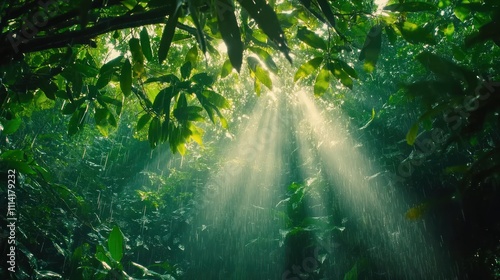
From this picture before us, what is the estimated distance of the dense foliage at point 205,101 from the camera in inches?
33.6

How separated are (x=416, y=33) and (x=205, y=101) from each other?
1.25 meters

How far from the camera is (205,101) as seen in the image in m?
2.12

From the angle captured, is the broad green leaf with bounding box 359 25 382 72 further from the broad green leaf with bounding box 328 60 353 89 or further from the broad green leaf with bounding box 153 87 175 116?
the broad green leaf with bounding box 153 87 175 116

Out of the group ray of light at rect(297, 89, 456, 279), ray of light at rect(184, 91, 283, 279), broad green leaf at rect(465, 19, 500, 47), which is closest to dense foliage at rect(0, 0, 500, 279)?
broad green leaf at rect(465, 19, 500, 47)

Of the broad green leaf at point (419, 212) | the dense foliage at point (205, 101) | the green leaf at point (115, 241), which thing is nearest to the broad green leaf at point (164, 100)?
the dense foliage at point (205, 101)

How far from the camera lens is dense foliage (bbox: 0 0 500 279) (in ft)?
2.80

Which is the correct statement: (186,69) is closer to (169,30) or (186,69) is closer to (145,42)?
(145,42)

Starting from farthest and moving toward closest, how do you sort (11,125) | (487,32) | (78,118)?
1. (11,125)
2. (78,118)
3. (487,32)

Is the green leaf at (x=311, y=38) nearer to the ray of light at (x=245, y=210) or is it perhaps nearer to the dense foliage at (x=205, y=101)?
the dense foliage at (x=205, y=101)

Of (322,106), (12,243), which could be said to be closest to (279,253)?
(322,106)

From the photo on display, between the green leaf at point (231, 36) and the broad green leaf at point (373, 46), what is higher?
the green leaf at point (231, 36)

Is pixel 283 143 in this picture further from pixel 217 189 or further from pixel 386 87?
pixel 386 87

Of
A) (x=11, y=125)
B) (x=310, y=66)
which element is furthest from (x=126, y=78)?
(x=11, y=125)

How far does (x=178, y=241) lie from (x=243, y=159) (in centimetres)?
268
